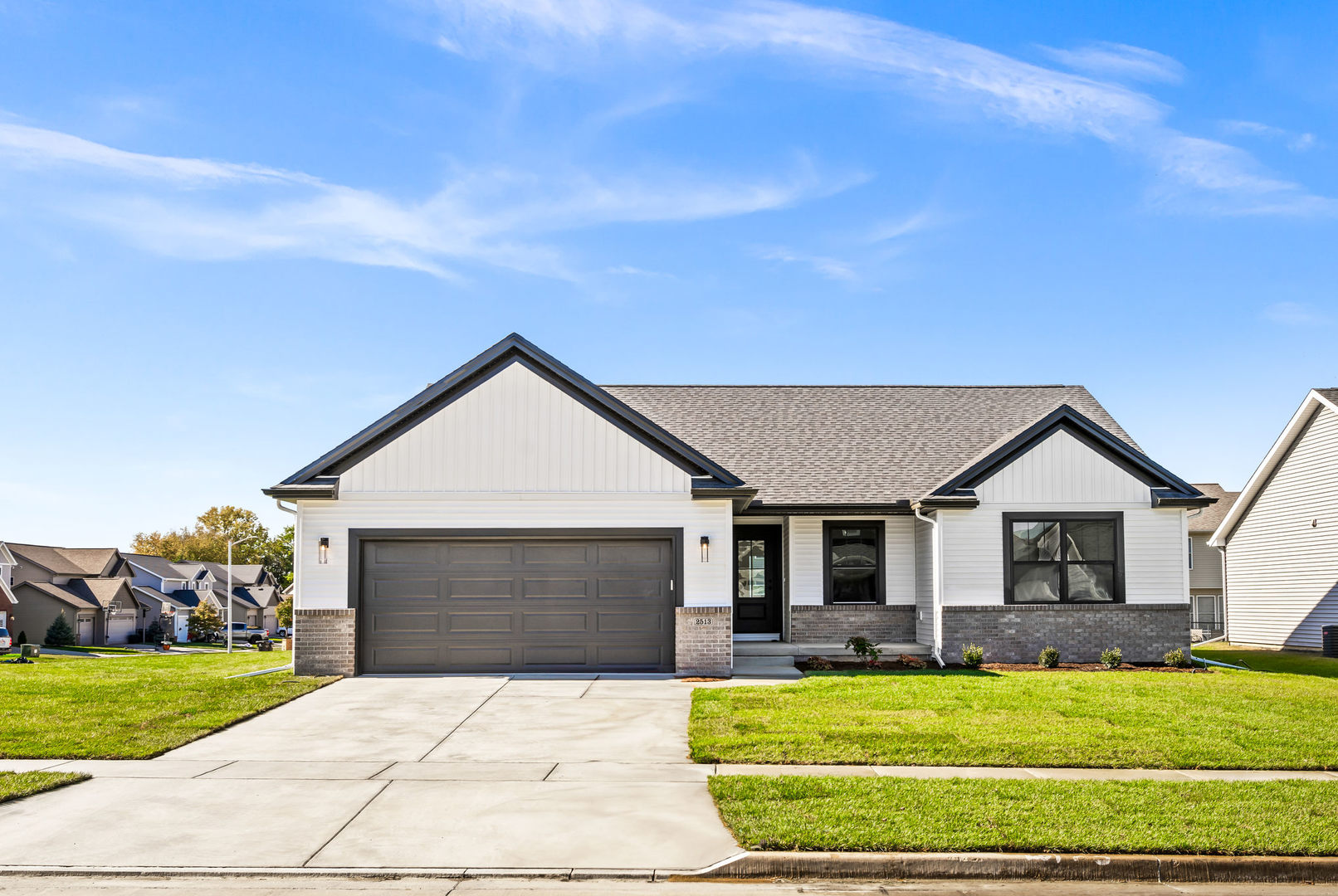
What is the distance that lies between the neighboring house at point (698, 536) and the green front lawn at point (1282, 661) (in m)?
2.54

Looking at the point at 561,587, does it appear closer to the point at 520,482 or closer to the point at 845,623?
the point at 520,482

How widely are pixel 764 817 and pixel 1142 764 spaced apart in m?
4.38

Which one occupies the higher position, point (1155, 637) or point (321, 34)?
point (321, 34)

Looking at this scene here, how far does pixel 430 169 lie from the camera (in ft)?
54.1

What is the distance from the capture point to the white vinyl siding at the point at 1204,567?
38.2 m

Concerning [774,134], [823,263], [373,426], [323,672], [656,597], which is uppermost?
[774,134]

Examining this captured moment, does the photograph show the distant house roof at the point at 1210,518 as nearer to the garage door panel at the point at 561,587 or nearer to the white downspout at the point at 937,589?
the white downspout at the point at 937,589

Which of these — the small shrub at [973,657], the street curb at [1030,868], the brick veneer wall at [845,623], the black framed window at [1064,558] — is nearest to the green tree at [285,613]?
the brick veneer wall at [845,623]

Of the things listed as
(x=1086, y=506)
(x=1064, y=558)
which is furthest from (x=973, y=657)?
(x=1086, y=506)

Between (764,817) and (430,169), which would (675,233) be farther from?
(764,817)

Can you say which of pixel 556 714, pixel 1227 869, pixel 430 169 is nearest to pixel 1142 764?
pixel 1227 869

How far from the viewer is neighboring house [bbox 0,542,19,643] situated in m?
57.4

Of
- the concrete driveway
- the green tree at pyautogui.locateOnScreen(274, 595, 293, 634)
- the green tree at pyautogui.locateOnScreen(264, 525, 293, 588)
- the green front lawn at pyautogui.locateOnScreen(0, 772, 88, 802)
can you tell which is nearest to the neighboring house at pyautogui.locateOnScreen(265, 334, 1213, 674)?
the concrete driveway

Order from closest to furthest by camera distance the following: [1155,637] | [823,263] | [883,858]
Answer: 1. [883,858]
2. [1155,637]
3. [823,263]
